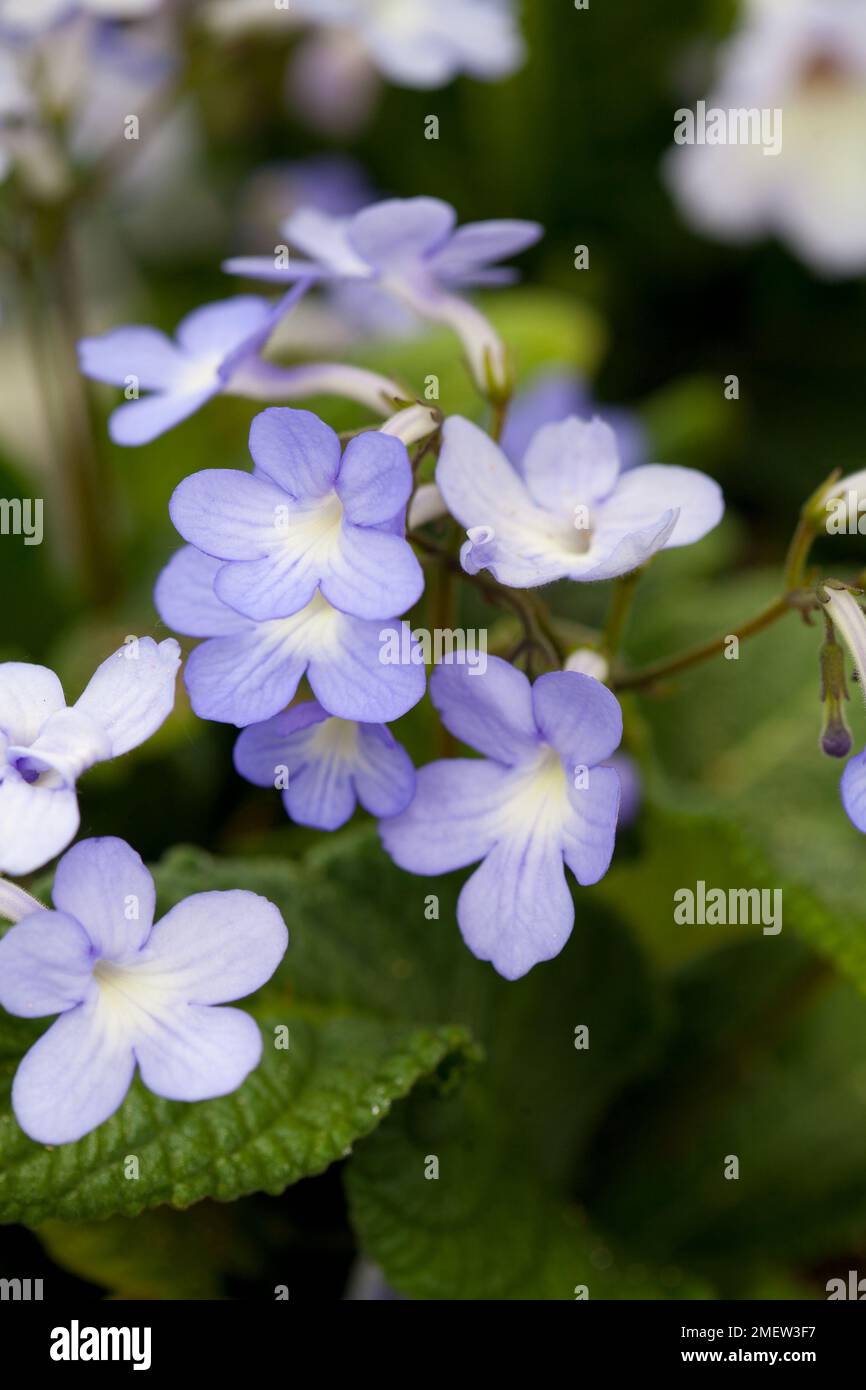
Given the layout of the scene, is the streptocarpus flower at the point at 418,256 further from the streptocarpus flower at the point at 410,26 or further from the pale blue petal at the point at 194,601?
the streptocarpus flower at the point at 410,26

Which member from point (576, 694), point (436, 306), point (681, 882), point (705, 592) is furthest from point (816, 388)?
point (576, 694)

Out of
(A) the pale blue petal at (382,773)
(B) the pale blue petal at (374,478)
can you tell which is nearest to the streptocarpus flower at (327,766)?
(A) the pale blue petal at (382,773)

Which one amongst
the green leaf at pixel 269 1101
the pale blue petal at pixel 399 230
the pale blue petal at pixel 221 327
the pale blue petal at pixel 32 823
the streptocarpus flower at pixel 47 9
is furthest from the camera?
the streptocarpus flower at pixel 47 9

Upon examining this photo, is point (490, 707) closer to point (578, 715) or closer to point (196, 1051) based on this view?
point (578, 715)

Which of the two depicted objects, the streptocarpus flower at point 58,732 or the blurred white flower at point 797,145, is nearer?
the streptocarpus flower at point 58,732

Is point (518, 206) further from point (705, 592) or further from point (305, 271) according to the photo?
point (305, 271)

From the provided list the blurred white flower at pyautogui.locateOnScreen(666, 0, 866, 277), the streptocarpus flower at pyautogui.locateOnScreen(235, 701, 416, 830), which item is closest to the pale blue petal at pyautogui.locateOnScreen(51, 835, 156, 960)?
the streptocarpus flower at pyautogui.locateOnScreen(235, 701, 416, 830)

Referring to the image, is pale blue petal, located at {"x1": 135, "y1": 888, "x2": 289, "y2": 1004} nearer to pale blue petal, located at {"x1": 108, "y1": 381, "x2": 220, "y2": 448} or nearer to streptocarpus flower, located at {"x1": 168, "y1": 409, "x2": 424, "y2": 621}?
streptocarpus flower, located at {"x1": 168, "y1": 409, "x2": 424, "y2": 621}

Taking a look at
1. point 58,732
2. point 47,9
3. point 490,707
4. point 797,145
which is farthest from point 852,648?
point 797,145
